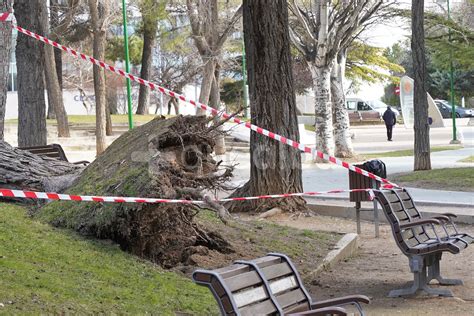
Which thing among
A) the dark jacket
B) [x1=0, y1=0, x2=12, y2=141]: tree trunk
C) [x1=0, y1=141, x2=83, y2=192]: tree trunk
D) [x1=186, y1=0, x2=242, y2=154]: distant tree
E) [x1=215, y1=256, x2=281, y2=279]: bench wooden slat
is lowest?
[x1=215, y1=256, x2=281, y2=279]: bench wooden slat

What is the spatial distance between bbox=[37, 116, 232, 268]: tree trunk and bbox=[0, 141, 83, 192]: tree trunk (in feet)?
2.77

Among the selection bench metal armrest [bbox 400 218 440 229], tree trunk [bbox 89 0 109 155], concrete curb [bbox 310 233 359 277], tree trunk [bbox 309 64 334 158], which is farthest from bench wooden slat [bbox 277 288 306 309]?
tree trunk [bbox 89 0 109 155]

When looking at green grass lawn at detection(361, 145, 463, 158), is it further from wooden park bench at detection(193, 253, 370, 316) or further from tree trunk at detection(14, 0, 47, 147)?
wooden park bench at detection(193, 253, 370, 316)

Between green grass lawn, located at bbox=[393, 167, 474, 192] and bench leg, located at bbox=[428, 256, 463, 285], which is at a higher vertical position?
green grass lawn, located at bbox=[393, 167, 474, 192]

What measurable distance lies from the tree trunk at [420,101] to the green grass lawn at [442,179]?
2.68 feet

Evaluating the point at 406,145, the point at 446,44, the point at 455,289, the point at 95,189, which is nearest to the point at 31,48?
the point at 446,44

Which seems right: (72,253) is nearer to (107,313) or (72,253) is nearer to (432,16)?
(107,313)

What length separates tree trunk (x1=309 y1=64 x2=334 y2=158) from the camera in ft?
92.8

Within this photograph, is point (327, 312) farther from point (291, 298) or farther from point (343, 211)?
point (343, 211)

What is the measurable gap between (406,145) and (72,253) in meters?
30.6

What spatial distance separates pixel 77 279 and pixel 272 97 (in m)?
7.53

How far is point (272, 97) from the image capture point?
45.9 ft

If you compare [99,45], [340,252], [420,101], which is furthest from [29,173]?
[99,45]

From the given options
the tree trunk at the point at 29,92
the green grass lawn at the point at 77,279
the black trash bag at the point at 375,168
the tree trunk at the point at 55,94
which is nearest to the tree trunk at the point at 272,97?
the black trash bag at the point at 375,168
